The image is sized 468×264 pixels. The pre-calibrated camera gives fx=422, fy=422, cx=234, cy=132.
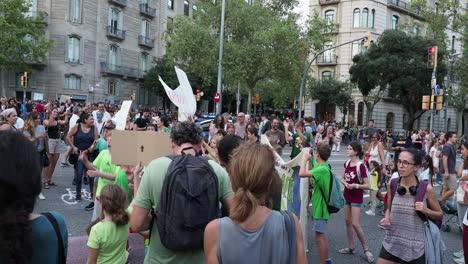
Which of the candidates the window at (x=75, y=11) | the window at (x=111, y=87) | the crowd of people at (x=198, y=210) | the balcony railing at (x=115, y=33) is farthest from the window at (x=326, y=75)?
the crowd of people at (x=198, y=210)

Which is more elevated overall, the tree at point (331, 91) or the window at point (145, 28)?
the window at point (145, 28)

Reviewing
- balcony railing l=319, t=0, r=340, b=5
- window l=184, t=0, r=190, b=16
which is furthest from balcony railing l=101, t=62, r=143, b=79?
balcony railing l=319, t=0, r=340, b=5

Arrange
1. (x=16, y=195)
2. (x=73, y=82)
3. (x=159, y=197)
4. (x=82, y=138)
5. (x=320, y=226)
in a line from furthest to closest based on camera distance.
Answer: (x=73, y=82) < (x=82, y=138) < (x=320, y=226) < (x=159, y=197) < (x=16, y=195)

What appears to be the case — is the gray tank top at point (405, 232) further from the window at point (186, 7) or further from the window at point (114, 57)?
the window at point (186, 7)

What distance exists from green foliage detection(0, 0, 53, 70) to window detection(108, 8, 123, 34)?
677 centimetres

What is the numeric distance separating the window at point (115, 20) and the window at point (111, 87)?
4669mm

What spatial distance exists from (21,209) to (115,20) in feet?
135

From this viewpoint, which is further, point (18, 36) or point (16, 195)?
point (18, 36)

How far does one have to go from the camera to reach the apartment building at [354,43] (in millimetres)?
41688

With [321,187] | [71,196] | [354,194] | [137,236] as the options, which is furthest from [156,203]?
[71,196]

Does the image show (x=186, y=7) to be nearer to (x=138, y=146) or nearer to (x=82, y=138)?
(x=82, y=138)

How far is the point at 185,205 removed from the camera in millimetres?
2553

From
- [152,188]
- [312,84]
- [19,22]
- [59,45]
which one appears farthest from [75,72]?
[152,188]

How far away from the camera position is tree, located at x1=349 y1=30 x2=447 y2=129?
35000mm
